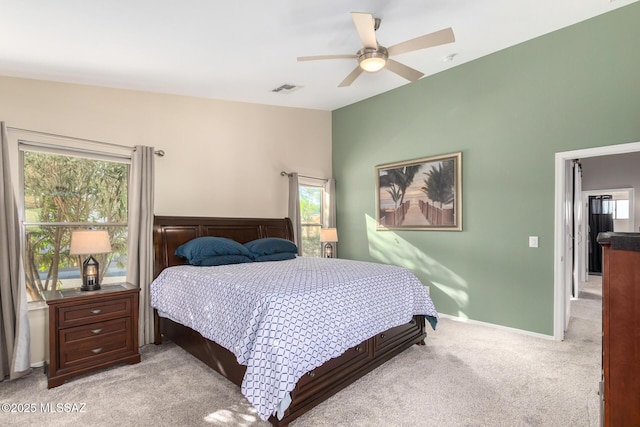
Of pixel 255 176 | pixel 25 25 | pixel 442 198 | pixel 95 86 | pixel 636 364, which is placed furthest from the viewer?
pixel 255 176

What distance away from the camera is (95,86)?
3.48 meters

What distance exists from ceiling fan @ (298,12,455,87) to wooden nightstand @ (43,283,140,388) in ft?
9.04

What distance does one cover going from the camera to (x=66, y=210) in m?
3.37

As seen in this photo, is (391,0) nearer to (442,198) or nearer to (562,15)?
(562,15)

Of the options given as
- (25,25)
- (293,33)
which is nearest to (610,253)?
(293,33)

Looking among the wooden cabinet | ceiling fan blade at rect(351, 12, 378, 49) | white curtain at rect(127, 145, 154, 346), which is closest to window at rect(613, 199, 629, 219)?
ceiling fan blade at rect(351, 12, 378, 49)

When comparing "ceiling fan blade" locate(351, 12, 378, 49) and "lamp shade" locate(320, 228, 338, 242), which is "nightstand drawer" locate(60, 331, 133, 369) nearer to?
"lamp shade" locate(320, 228, 338, 242)

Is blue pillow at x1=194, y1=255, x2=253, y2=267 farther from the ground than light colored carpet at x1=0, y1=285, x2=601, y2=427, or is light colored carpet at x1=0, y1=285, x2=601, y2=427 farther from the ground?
blue pillow at x1=194, y1=255, x2=253, y2=267

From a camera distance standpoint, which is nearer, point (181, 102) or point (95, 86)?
point (95, 86)

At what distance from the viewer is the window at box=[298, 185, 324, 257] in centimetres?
568

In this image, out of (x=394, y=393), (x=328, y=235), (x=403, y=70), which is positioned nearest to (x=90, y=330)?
(x=394, y=393)

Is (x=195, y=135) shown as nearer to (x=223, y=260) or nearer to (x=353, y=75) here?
(x=223, y=260)

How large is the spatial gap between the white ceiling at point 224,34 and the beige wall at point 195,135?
0.19 metres

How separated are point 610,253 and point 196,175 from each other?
418 centimetres
